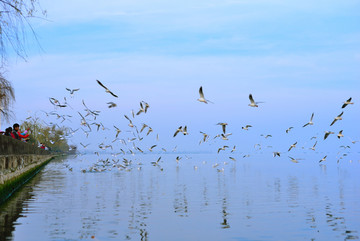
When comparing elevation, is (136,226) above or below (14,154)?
below

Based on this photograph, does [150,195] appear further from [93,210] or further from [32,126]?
[32,126]

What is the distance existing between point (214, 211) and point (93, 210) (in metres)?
4.10

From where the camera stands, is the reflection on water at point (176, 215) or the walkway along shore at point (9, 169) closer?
the reflection on water at point (176, 215)

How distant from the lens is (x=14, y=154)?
2631cm

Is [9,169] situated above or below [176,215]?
above

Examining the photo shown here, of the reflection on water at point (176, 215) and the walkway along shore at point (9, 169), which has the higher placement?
the walkway along shore at point (9, 169)

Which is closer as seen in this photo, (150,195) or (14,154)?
(150,195)

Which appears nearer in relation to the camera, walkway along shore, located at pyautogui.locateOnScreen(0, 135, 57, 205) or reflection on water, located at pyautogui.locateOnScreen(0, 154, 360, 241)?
reflection on water, located at pyautogui.locateOnScreen(0, 154, 360, 241)

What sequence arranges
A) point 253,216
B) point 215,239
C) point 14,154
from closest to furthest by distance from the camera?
point 215,239, point 253,216, point 14,154

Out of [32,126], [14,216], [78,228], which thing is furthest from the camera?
[32,126]

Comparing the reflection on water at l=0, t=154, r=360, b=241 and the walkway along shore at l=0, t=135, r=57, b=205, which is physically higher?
the walkway along shore at l=0, t=135, r=57, b=205

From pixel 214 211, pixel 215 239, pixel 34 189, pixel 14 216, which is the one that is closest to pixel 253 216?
Result: pixel 214 211

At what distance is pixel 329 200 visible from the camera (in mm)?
22766

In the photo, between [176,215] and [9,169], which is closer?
[176,215]
